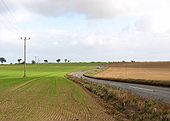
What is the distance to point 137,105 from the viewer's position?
65.7 ft

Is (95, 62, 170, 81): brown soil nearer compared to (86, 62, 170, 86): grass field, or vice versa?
(86, 62, 170, 86): grass field

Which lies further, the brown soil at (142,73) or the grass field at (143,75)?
the brown soil at (142,73)

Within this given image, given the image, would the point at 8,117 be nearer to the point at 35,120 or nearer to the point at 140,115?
the point at 35,120

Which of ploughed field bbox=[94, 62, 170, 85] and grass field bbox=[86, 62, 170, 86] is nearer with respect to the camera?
grass field bbox=[86, 62, 170, 86]

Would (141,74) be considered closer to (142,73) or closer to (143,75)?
(142,73)

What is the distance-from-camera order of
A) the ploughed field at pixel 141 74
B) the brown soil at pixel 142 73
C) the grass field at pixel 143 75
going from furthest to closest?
the brown soil at pixel 142 73, the ploughed field at pixel 141 74, the grass field at pixel 143 75

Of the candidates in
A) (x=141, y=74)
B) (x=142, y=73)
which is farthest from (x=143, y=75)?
(x=142, y=73)

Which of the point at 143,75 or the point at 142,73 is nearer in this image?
the point at 143,75

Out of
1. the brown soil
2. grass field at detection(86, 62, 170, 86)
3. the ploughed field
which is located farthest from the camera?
the brown soil

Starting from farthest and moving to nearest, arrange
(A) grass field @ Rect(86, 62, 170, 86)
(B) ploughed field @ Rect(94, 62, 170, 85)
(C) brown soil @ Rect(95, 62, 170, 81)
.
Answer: (C) brown soil @ Rect(95, 62, 170, 81)
(B) ploughed field @ Rect(94, 62, 170, 85)
(A) grass field @ Rect(86, 62, 170, 86)

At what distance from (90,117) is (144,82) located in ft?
130

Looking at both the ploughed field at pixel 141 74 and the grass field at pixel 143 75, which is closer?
the grass field at pixel 143 75

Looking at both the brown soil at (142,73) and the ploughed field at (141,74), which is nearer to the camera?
the ploughed field at (141,74)

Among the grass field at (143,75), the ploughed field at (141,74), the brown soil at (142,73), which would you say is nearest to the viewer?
the grass field at (143,75)
